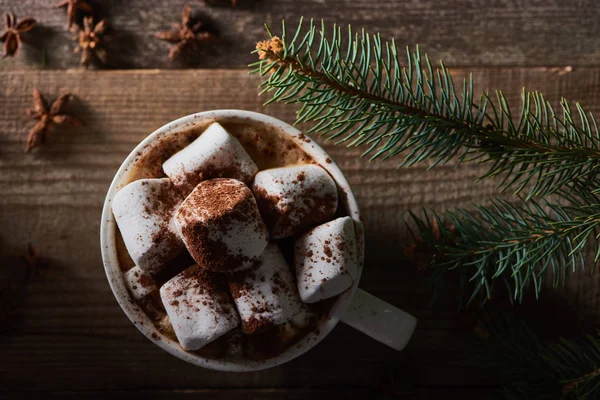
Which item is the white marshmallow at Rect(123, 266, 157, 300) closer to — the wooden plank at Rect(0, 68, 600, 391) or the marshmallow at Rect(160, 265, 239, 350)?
the marshmallow at Rect(160, 265, 239, 350)

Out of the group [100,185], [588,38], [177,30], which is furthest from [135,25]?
[588,38]

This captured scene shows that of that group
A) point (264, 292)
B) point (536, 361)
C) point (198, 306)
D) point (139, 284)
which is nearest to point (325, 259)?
point (264, 292)

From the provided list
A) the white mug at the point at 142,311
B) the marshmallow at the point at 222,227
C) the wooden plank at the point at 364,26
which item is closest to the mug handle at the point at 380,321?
the white mug at the point at 142,311

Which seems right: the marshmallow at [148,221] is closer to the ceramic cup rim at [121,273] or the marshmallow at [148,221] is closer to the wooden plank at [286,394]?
the ceramic cup rim at [121,273]

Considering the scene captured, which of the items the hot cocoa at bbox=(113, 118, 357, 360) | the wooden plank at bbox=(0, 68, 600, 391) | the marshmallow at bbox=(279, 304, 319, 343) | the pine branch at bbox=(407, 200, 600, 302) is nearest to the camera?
the pine branch at bbox=(407, 200, 600, 302)

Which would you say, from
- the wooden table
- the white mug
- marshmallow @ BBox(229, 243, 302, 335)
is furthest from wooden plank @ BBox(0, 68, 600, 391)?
marshmallow @ BBox(229, 243, 302, 335)

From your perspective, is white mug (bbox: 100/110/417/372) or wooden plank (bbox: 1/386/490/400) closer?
white mug (bbox: 100/110/417/372)

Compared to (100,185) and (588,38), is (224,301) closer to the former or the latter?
(100,185)
